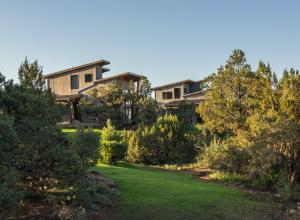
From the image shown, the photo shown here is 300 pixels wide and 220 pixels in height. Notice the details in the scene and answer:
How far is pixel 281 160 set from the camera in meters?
15.2

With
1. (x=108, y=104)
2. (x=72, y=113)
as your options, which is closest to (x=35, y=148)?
(x=108, y=104)

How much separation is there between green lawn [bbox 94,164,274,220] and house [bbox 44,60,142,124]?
24.3m

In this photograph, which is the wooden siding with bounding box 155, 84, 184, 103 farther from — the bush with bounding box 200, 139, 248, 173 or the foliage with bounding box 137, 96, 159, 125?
the bush with bounding box 200, 139, 248, 173

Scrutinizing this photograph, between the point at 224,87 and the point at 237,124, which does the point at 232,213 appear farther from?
the point at 224,87

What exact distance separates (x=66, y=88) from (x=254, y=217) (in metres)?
37.3

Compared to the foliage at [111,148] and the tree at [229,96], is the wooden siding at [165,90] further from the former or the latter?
the tree at [229,96]

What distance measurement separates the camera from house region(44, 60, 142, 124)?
129 feet

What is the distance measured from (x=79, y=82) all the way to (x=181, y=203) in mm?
34573

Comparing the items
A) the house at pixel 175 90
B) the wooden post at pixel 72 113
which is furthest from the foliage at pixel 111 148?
the house at pixel 175 90

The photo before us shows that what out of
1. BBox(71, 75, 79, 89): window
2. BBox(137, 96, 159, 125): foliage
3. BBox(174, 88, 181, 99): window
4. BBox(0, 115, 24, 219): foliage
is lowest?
BBox(0, 115, 24, 219): foliage

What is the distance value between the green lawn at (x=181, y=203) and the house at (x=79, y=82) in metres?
24.3

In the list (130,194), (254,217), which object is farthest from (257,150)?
(130,194)

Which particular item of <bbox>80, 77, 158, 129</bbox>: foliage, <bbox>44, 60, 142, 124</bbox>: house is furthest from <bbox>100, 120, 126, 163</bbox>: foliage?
<bbox>44, 60, 142, 124</bbox>: house

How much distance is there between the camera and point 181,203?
11344 mm
